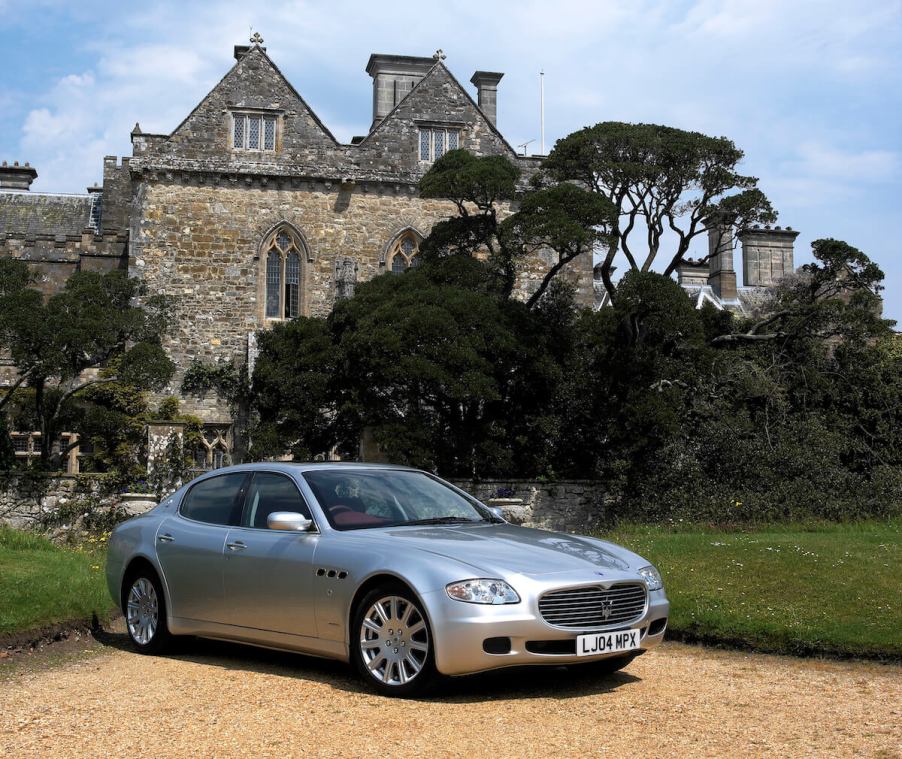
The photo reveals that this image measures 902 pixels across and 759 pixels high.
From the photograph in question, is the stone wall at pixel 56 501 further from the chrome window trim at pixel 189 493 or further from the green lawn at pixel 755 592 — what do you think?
the chrome window trim at pixel 189 493

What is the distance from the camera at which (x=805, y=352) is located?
26359mm

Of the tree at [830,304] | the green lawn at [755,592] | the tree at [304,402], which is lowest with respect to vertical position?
the green lawn at [755,592]

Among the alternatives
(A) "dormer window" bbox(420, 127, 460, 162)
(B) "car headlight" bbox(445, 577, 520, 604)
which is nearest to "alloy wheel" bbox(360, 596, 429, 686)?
(B) "car headlight" bbox(445, 577, 520, 604)

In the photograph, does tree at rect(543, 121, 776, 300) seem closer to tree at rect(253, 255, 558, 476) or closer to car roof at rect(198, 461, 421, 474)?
tree at rect(253, 255, 558, 476)

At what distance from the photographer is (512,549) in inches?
280

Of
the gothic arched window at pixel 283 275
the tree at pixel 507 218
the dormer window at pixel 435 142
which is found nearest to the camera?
the tree at pixel 507 218

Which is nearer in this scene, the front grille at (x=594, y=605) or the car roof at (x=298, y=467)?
the front grille at (x=594, y=605)

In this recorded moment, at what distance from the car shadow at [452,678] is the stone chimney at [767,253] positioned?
39.9 m

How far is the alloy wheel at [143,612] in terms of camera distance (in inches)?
337

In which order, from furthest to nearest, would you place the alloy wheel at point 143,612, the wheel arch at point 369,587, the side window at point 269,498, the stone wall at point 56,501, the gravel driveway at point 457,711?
the stone wall at point 56,501
the alloy wheel at point 143,612
the side window at point 269,498
the wheel arch at point 369,587
the gravel driveway at point 457,711

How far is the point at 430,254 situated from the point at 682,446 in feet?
27.1

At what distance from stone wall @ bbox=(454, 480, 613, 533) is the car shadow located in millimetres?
14857

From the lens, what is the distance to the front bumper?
6.44 m

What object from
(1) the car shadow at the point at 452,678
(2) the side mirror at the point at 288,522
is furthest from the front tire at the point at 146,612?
(2) the side mirror at the point at 288,522
